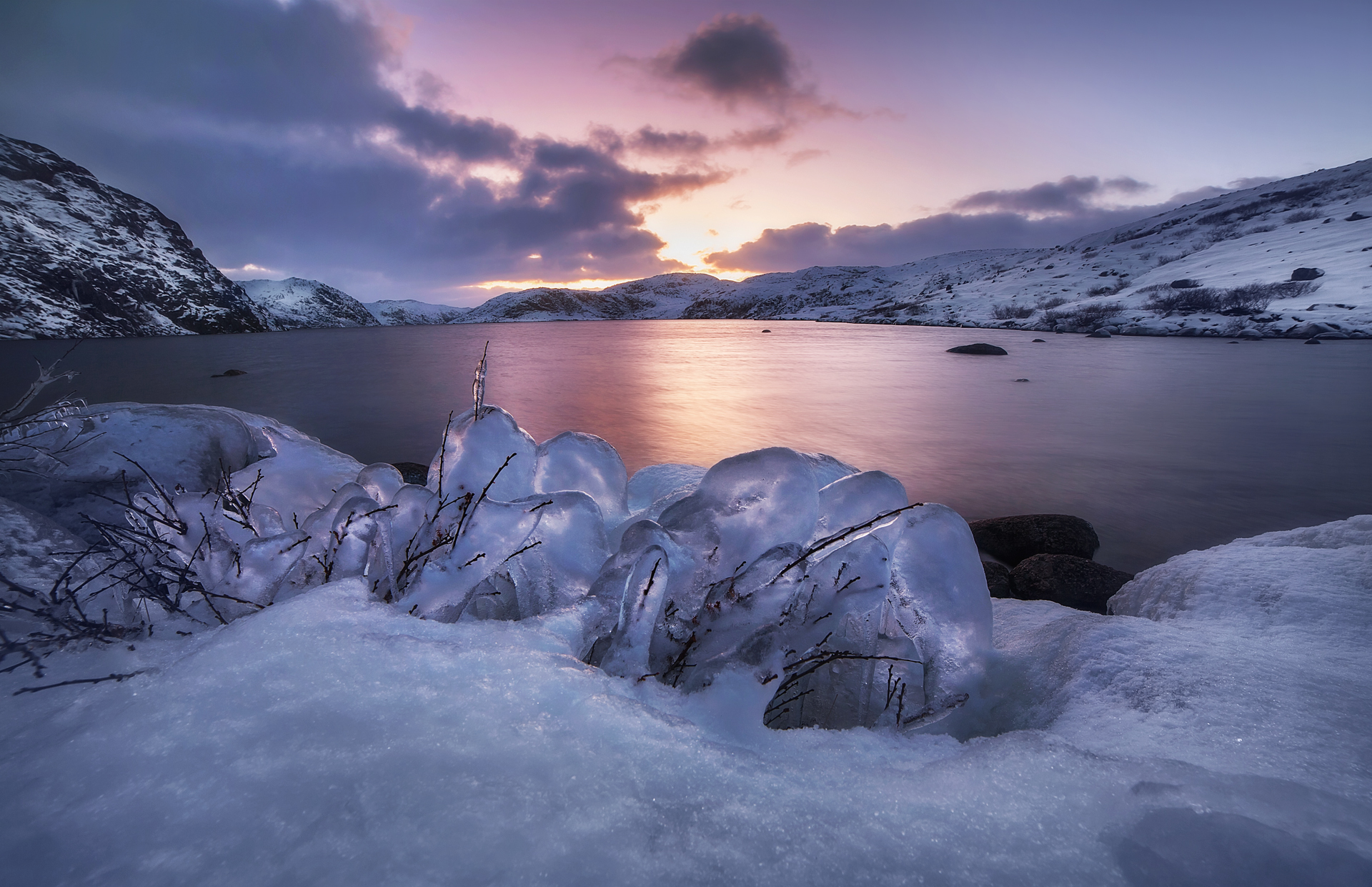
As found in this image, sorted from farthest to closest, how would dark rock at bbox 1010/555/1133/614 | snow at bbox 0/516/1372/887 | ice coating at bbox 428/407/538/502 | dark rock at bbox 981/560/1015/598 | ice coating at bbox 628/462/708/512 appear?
ice coating at bbox 628/462/708/512 → dark rock at bbox 981/560/1015/598 → dark rock at bbox 1010/555/1133/614 → ice coating at bbox 428/407/538/502 → snow at bbox 0/516/1372/887

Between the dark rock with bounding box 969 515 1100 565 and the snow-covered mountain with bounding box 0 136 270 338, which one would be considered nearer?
the dark rock with bounding box 969 515 1100 565

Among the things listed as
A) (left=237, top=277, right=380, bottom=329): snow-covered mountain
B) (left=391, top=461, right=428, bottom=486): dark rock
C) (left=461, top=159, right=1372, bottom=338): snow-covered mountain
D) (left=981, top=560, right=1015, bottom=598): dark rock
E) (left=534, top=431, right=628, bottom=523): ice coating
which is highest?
(left=237, top=277, right=380, bottom=329): snow-covered mountain

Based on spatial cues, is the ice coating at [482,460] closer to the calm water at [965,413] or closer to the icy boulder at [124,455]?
the icy boulder at [124,455]

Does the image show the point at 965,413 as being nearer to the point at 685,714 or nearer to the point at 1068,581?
the point at 1068,581

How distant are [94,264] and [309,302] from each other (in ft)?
276

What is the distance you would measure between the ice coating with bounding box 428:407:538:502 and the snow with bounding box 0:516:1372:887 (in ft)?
3.01

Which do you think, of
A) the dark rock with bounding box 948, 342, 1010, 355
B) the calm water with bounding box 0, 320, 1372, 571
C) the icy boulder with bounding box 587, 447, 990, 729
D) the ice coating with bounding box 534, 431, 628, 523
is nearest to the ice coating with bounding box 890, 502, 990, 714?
the icy boulder with bounding box 587, 447, 990, 729

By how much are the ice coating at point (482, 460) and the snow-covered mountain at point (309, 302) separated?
408ft

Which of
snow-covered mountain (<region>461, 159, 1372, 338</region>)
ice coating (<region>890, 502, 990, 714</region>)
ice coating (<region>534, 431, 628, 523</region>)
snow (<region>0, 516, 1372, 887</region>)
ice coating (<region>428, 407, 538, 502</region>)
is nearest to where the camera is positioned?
snow (<region>0, 516, 1372, 887</region>)

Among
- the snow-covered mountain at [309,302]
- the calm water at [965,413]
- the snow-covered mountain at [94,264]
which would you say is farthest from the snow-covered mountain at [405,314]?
the calm water at [965,413]

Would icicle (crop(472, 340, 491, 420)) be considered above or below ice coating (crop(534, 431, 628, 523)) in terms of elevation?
above

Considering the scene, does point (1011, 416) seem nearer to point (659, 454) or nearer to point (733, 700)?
point (659, 454)

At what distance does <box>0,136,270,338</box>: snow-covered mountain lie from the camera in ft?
119

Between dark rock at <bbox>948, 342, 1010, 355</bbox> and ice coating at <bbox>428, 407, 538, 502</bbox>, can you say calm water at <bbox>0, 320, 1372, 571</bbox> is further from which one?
ice coating at <bbox>428, 407, 538, 502</bbox>
